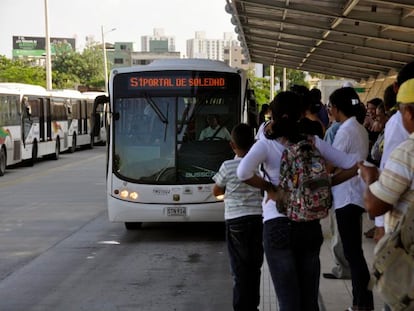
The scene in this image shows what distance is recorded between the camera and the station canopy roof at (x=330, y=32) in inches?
645

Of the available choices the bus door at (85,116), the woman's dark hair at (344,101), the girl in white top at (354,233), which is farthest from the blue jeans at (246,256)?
the bus door at (85,116)

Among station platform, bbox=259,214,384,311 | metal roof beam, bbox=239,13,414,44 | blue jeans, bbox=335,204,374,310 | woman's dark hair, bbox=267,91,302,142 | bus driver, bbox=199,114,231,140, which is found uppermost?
metal roof beam, bbox=239,13,414,44

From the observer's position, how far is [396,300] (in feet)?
11.5

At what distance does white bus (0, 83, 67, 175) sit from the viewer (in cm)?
2519

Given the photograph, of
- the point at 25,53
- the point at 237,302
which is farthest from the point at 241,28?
the point at 25,53

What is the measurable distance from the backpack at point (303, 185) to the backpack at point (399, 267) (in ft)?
4.14

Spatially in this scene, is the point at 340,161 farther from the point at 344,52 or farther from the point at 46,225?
the point at 344,52

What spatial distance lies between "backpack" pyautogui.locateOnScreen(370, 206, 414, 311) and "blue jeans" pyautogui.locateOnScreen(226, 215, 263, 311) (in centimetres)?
248

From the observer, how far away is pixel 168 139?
11.8 m

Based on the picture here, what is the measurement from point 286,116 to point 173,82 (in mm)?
6962

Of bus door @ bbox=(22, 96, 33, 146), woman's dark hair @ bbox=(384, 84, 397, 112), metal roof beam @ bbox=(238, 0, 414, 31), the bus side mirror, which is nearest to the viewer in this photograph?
woman's dark hair @ bbox=(384, 84, 397, 112)

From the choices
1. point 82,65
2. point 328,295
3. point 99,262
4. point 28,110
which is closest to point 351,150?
point 328,295

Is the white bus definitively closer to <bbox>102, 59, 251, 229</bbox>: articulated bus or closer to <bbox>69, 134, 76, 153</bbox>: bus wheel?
Answer: <bbox>69, 134, 76, 153</bbox>: bus wheel

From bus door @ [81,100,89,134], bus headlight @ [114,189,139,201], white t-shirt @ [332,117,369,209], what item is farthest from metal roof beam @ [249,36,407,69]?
white t-shirt @ [332,117,369,209]
